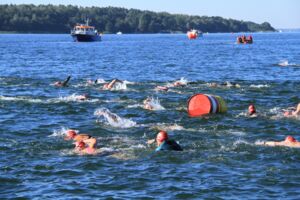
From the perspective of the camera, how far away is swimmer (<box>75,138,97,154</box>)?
1873 cm

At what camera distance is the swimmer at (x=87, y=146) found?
61.5ft

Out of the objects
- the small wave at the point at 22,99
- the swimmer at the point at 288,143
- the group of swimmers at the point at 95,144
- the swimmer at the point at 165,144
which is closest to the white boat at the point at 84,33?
the small wave at the point at 22,99

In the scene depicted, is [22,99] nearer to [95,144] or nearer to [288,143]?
[95,144]

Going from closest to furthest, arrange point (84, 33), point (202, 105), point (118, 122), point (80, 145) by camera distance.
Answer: point (80, 145) < point (118, 122) < point (202, 105) < point (84, 33)

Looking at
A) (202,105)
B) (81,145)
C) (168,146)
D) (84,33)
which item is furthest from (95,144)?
(84,33)

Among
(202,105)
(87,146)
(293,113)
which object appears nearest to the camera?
(87,146)

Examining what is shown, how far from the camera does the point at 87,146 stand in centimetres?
1912

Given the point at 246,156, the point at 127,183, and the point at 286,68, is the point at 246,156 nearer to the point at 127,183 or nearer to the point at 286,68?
the point at 127,183

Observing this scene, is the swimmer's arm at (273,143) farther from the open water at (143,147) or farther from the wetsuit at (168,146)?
the wetsuit at (168,146)

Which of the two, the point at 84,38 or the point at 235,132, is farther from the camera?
the point at 84,38

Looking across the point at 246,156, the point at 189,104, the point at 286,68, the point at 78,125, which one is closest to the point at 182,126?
the point at 189,104

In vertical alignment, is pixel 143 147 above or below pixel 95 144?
below

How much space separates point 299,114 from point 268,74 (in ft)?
72.7

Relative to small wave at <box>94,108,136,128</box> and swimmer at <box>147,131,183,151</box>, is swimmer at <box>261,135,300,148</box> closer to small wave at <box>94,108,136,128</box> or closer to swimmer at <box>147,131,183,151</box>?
swimmer at <box>147,131,183,151</box>
